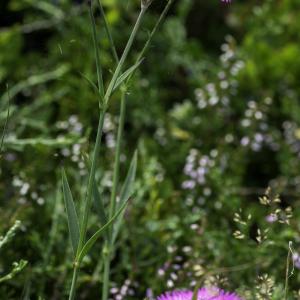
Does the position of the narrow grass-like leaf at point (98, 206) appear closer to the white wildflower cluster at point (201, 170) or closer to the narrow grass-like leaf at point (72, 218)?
the narrow grass-like leaf at point (72, 218)

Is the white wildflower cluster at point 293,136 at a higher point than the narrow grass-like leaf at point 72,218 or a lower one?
lower

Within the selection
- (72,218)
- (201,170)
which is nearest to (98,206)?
(72,218)

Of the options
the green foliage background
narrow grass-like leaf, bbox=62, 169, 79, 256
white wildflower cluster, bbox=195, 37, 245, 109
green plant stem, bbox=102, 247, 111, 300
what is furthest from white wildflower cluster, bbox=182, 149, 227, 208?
narrow grass-like leaf, bbox=62, 169, 79, 256

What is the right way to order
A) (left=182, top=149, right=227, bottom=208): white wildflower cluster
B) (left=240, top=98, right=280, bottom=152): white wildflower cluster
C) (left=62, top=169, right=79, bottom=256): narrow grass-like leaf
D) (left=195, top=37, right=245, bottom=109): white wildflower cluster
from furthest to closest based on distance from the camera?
1. (left=195, top=37, right=245, bottom=109): white wildflower cluster
2. (left=240, top=98, right=280, bottom=152): white wildflower cluster
3. (left=182, top=149, right=227, bottom=208): white wildflower cluster
4. (left=62, top=169, right=79, bottom=256): narrow grass-like leaf

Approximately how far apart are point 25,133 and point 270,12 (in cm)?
Answer: 97

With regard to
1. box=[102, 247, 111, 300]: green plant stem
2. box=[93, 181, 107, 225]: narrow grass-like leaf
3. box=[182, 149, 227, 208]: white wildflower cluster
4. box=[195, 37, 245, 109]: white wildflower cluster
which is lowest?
box=[182, 149, 227, 208]: white wildflower cluster

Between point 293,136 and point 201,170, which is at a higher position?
point 201,170

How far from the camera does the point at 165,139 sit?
1965 mm

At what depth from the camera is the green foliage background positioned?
1433 mm

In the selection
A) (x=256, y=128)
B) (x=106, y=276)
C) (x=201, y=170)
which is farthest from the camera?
(x=256, y=128)

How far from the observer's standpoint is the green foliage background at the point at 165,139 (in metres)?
1.43

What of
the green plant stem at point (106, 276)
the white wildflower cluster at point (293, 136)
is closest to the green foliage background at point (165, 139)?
the white wildflower cluster at point (293, 136)

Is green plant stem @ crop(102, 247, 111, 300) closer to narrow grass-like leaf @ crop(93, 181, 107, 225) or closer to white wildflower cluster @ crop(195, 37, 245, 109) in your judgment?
narrow grass-like leaf @ crop(93, 181, 107, 225)

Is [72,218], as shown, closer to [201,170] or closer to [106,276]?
[106,276]
